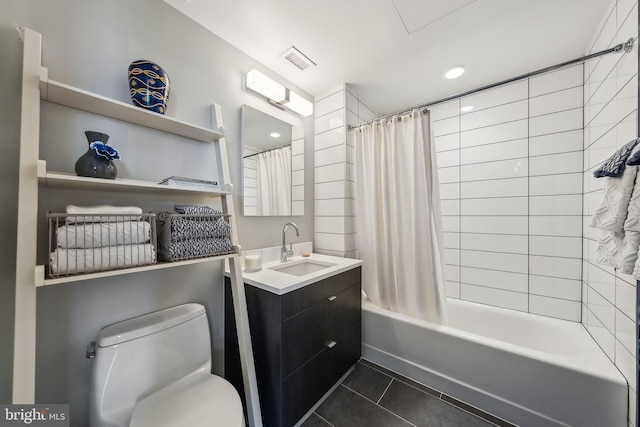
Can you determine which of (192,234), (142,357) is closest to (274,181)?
(192,234)

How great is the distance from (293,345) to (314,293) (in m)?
0.27

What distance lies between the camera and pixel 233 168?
1467 millimetres

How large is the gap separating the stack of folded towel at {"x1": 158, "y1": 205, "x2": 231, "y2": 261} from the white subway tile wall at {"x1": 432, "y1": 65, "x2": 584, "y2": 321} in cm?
205

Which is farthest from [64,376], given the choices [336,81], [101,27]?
[336,81]

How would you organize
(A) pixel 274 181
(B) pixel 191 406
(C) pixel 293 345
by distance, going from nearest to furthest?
(B) pixel 191 406, (C) pixel 293 345, (A) pixel 274 181

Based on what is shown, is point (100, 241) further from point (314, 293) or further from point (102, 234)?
point (314, 293)

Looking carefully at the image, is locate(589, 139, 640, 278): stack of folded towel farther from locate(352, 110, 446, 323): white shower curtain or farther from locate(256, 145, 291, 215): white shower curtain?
locate(256, 145, 291, 215): white shower curtain

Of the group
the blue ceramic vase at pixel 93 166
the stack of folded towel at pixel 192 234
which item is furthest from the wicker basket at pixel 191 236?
the blue ceramic vase at pixel 93 166

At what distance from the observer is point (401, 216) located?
1.68 meters

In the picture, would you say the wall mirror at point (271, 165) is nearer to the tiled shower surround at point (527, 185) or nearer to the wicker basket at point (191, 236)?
the tiled shower surround at point (527, 185)

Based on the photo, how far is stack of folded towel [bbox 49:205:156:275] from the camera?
2.21ft

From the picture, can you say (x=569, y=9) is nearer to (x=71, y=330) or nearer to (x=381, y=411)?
(x=381, y=411)

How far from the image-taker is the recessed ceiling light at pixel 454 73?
171 centimetres

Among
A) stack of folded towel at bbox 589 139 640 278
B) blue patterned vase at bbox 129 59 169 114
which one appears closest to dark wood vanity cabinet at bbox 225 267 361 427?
blue patterned vase at bbox 129 59 169 114
